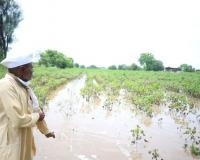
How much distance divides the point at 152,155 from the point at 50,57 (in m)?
70.4

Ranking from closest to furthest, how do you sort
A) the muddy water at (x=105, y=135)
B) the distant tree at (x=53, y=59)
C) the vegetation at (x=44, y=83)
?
the muddy water at (x=105, y=135)
the vegetation at (x=44, y=83)
the distant tree at (x=53, y=59)

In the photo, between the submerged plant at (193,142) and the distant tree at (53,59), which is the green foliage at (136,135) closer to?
the submerged plant at (193,142)

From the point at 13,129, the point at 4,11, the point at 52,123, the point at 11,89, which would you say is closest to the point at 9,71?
the point at 11,89

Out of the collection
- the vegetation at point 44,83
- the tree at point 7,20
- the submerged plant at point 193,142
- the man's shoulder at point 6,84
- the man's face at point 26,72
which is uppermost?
the tree at point 7,20

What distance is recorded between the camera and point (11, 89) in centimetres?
280

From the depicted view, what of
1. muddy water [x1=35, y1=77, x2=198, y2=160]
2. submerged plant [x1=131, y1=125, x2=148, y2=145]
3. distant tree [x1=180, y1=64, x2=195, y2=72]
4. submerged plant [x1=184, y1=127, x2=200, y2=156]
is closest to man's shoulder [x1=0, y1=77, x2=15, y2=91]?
muddy water [x1=35, y1=77, x2=198, y2=160]

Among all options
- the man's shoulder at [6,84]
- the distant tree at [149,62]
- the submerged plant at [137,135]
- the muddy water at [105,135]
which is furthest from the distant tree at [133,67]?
the man's shoulder at [6,84]

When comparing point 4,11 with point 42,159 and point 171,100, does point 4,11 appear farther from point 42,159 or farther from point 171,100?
point 42,159

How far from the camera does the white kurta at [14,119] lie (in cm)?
275

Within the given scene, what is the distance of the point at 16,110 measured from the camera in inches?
108

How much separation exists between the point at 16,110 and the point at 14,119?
0.07m

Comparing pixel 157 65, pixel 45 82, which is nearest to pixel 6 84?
pixel 45 82

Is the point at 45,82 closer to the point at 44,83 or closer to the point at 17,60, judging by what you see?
the point at 44,83

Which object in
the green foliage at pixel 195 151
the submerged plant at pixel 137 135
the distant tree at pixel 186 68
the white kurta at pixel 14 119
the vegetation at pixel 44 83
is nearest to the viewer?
the white kurta at pixel 14 119
